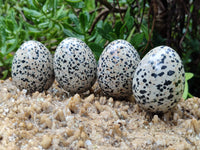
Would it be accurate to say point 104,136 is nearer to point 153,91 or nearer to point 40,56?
point 153,91

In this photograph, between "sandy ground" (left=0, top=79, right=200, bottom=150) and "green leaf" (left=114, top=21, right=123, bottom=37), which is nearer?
"sandy ground" (left=0, top=79, right=200, bottom=150)

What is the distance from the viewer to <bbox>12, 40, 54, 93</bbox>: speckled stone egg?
118 centimetres

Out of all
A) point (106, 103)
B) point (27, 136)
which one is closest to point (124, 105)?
point (106, 103)

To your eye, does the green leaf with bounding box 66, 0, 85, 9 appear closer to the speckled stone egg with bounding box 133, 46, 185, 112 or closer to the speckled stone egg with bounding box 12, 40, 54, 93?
the speckled stone egg with bounding box 12, 40, 54, 93

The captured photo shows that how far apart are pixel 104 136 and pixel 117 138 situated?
0.16 ft

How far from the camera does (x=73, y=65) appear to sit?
43.9 inches

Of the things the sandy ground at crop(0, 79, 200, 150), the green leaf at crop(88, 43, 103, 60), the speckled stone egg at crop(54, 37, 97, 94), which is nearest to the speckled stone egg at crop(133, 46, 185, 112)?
the sandy ground at crop(0, 79, 200, 150)

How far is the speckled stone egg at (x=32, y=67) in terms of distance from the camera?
1181 mm

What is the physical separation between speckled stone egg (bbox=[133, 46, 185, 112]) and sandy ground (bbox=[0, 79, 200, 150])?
0.08m

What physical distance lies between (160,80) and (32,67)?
0.64 metres

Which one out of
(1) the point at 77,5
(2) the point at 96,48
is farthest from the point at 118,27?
(1) the point at 77,5

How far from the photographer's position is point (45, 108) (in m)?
1.01

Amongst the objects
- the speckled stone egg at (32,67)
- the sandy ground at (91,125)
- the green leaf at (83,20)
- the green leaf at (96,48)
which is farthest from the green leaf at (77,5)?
the sandy ground at (91,125)

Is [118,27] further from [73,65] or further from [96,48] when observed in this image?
[73,65]
